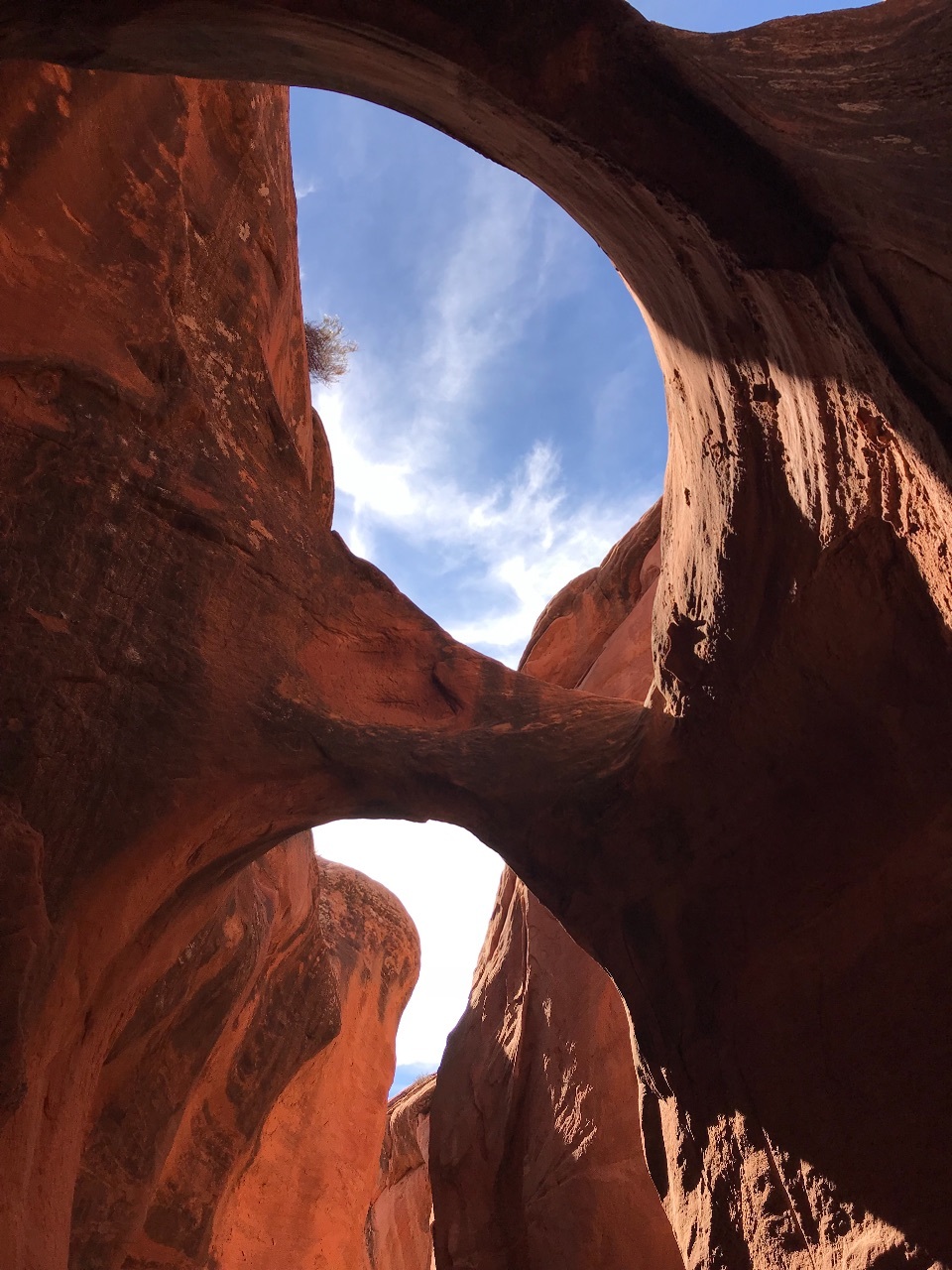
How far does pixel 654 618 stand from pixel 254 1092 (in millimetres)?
6631

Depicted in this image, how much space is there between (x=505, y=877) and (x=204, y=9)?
29.7 feet

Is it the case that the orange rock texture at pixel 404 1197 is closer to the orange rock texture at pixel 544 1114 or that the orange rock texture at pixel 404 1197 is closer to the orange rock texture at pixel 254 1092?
the orange rock texture at pixel 254 1092

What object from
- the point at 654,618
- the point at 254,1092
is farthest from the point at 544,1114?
the point at 654,618

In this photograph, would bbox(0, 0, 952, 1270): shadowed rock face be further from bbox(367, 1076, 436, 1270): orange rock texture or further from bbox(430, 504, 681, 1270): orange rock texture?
bbox(367, 1076, 436, 1270): orange rock texture

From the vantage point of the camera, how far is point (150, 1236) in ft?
26.5

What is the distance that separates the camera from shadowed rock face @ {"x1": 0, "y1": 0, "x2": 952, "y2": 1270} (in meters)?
3.50

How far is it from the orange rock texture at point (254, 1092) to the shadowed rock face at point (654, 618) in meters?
2.11

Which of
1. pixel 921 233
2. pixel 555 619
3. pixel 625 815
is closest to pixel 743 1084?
pixel 625 815

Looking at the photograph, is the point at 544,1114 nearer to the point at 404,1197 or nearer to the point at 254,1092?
the point at 254,1092

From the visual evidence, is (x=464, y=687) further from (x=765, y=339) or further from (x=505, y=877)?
(x=505, y=877)

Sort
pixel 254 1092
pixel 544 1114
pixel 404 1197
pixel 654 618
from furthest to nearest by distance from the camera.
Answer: pixel 404 1197 < pixel 254 1092 < pixel 544 1114 < pixel 654 618

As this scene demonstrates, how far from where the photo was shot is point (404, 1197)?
1570 cm

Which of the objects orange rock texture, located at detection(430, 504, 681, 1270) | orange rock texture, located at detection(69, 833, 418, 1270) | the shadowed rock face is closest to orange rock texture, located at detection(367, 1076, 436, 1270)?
orange rock texture, located at detection(69, 833, 418, 1270)

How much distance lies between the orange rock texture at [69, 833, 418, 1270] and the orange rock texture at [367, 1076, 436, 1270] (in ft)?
6.86
